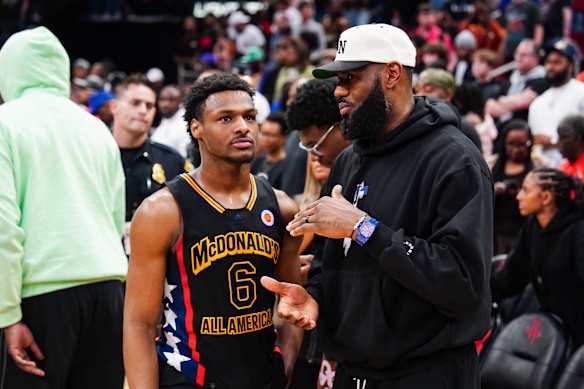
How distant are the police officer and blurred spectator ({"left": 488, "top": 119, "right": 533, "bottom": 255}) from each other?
2479 mm

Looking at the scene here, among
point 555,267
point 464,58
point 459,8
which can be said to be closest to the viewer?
point 555,267

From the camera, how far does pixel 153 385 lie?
3344mm

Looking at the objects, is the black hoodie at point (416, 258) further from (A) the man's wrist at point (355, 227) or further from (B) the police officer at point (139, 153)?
(B) the police officer at point (139, 153)

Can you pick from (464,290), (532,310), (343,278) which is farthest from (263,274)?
(532,310)

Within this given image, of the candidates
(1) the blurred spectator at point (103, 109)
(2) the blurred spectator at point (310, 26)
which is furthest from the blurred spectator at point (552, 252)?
(2) the blurred spectator at point (310, 26)

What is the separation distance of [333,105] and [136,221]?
1545 mm

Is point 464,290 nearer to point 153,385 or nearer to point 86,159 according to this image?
point 153,385

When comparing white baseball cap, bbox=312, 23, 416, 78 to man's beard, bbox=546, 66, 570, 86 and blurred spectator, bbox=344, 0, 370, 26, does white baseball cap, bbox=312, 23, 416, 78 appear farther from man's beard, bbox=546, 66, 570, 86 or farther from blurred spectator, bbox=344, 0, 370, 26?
blurred spectator, bbox=344, 0, 370, 26

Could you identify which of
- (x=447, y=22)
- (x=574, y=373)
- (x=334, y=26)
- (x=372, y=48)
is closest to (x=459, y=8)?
(x=447, y=22)

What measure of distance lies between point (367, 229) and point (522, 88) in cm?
757

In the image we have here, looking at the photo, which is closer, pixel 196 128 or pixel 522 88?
pixel 196 128

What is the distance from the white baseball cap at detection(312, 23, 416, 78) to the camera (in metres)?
3.22

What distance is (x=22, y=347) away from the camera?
13.3 ft

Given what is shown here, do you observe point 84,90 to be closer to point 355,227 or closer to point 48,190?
point 48,190
